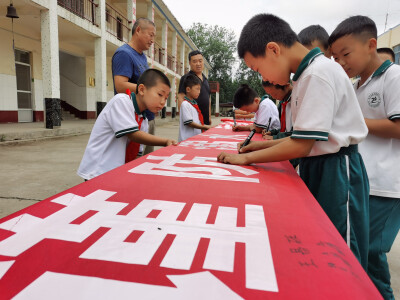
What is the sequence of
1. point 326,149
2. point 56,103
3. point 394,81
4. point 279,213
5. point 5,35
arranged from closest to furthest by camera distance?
point 279,213 < point 326,149 < point 394,81 < point 56,103 < point 5,35

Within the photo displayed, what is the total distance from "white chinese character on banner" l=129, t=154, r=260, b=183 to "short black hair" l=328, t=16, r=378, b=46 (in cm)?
80

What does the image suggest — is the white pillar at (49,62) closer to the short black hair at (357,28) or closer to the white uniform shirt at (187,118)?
the white uniform shirt at (187,118)

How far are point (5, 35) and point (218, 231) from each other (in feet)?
30.4

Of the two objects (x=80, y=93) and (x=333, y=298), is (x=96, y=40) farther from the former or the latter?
(x=333, y=298)

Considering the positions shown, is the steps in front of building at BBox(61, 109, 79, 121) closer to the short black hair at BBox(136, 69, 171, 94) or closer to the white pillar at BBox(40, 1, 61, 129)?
the white pillar at BBox(40, 1, 61, 129)

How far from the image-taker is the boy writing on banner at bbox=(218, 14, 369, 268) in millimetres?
904

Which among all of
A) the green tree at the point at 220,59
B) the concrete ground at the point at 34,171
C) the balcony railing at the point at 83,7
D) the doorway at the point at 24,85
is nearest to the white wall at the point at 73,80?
the balcony railing at the point at 83,7

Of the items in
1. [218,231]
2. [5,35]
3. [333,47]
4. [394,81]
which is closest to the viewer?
[218,231]

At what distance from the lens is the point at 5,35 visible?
7441mm

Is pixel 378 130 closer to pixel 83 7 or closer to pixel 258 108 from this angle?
pixel 258 108

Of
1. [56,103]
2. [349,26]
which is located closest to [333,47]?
[349,26]

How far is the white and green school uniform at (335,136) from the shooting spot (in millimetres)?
897

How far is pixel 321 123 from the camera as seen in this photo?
0.89 meters

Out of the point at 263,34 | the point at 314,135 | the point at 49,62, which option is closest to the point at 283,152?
the point at 314,135
